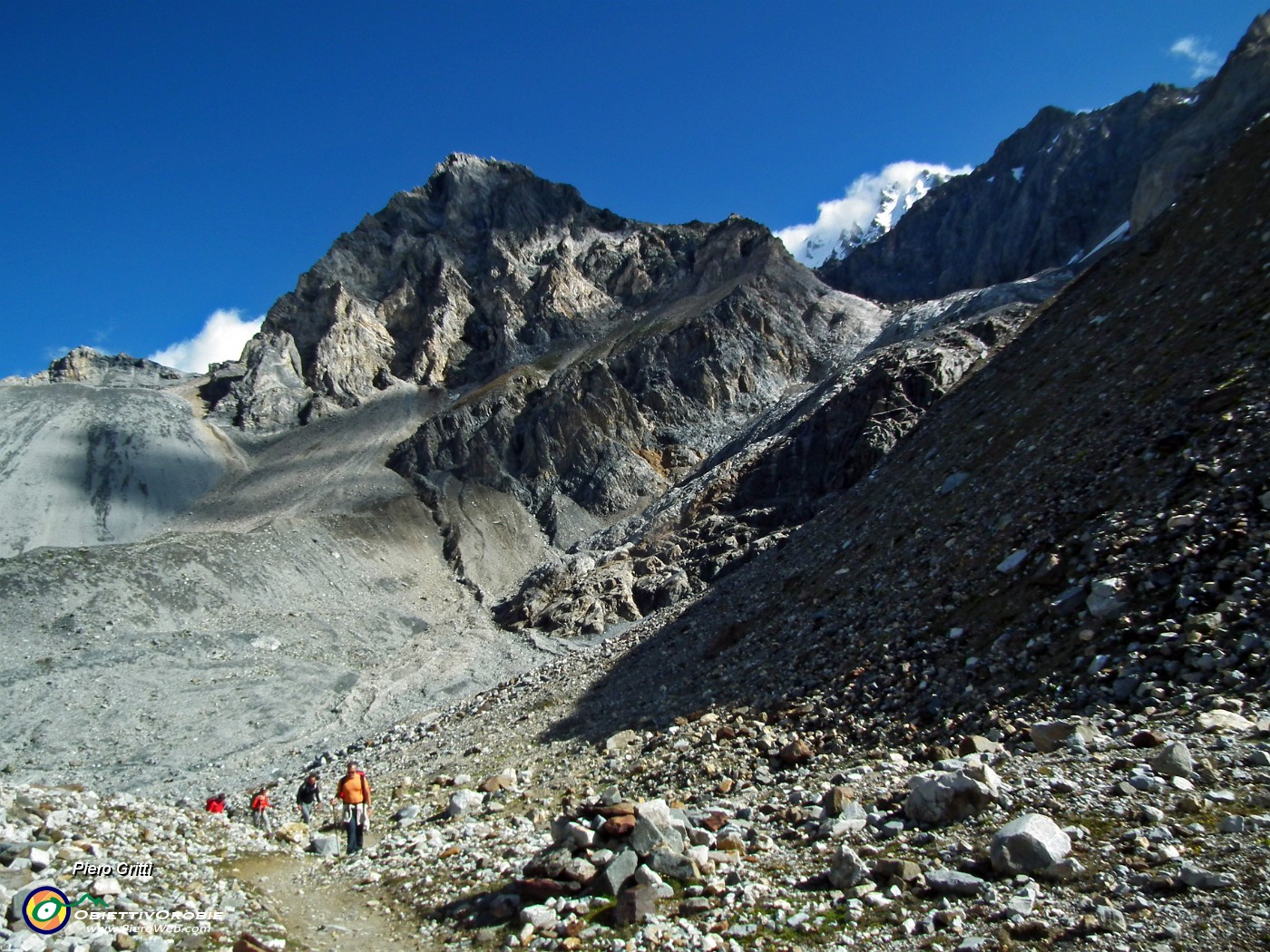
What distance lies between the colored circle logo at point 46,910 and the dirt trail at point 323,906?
2292 mm

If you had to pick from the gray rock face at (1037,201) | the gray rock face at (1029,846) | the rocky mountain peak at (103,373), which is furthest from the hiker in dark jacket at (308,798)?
the rocky mountain peak at (103,373)

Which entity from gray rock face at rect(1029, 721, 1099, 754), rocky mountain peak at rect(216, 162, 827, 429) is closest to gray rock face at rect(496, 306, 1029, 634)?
gray rock face at rect(1029, 721, 1099, 754)

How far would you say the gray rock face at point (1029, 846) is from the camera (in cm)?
646

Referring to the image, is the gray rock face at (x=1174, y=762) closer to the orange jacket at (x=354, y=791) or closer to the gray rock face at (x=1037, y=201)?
the orange jacket at (x=354, y=791)

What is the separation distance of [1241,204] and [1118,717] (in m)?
19.3

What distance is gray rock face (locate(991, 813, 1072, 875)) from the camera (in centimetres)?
646

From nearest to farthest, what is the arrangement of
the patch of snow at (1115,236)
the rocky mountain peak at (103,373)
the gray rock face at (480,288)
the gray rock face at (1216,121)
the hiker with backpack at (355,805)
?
1. the hiker with backpack at (355,805)
2. the gray rock face at (1216,121)
3. the patch of snow at (1115,236)
4. the gray rock face at (480,288)
5. the rocky mountain peak at (103,373)

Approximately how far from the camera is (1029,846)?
6555 millimetres

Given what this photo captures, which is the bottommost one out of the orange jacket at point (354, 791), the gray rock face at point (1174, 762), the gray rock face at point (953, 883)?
the gray rock face at point (1174, 762)

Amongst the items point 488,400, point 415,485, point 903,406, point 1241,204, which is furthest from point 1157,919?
point 488,400

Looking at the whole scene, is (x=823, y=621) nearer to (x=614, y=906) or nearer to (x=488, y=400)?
(x=614, y=906)

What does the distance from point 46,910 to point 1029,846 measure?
982 cm

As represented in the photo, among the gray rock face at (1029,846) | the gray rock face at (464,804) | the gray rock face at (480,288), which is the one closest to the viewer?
the gray rock face at (1029,846)

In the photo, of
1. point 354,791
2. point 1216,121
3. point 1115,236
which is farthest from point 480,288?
point 354,791
